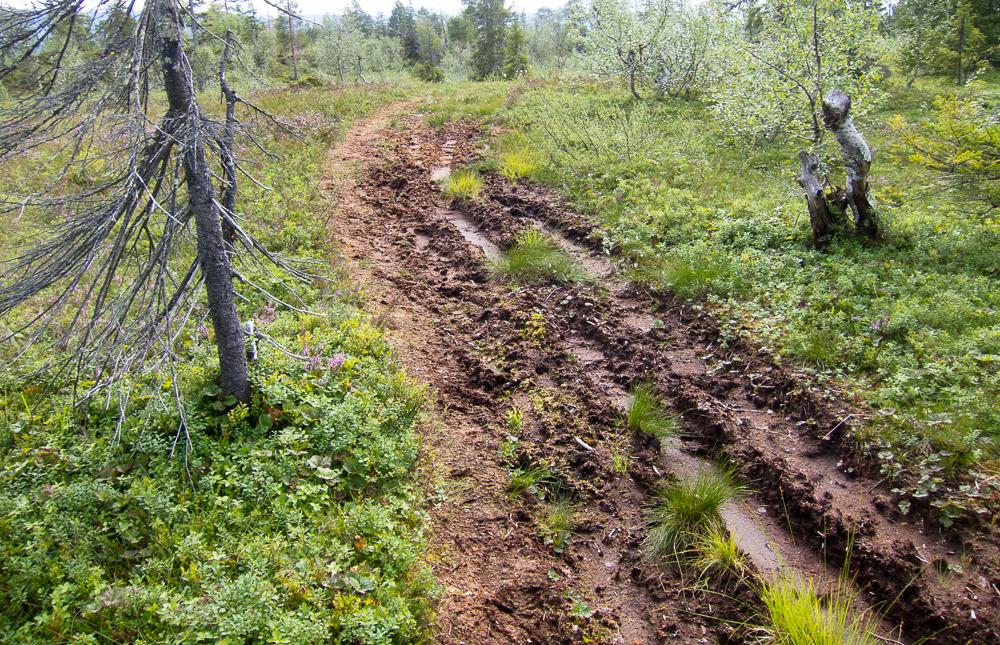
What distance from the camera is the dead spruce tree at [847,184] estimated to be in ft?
24.9

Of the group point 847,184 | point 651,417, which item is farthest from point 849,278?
point 651,417

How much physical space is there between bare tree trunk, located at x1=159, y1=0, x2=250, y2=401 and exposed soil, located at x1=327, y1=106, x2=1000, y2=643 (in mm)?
2012

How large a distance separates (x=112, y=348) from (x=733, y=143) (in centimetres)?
1522

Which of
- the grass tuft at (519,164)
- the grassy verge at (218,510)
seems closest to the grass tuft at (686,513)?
the grassy verge at (218,510)

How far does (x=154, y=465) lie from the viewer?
4504mm

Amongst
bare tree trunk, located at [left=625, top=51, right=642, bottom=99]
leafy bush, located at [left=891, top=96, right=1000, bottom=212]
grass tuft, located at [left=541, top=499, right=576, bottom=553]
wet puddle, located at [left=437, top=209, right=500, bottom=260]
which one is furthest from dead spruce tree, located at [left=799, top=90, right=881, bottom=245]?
bare tree trunk, located at [left=625, top=51, right=642, bottom=99]

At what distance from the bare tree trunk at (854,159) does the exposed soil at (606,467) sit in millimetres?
3009

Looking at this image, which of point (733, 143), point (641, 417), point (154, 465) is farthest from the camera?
point (733, 143)

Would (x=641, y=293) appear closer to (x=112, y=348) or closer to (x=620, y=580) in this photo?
(x=620, y=580)

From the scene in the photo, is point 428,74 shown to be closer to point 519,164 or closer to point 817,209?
point 519,164

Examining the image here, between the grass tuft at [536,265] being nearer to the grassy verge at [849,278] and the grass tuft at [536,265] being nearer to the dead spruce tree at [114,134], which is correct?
the grassy verge at [849,278]

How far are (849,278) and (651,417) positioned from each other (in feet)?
11.3

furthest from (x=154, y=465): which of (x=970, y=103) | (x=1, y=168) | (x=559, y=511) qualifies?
(x=1, y=168)

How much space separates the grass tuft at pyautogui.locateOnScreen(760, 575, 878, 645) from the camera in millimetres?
3500
